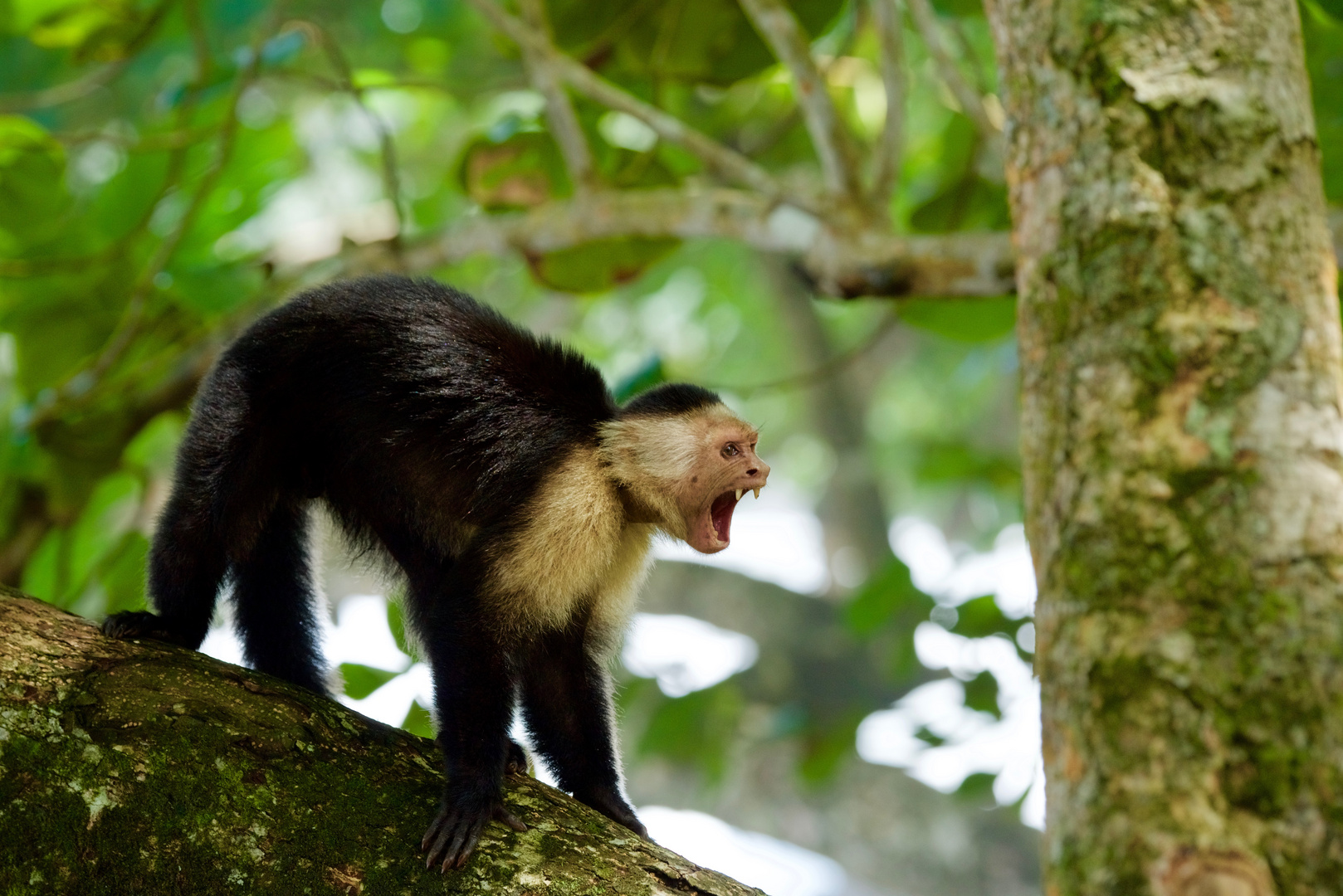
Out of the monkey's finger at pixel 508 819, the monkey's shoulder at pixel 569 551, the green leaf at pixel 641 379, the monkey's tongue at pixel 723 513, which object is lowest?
the monkey's finger at pixel 508 819

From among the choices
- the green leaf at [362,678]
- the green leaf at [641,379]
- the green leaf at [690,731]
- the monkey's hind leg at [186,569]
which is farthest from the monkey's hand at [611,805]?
the green leaf at [690,731]

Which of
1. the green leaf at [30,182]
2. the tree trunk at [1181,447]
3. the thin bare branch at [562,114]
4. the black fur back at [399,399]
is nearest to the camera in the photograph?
the tree trunk at [1181,447]

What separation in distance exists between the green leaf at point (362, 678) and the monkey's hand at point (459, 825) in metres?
0.87

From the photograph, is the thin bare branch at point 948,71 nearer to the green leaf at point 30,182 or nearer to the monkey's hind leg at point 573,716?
the monkey's hind leg at point 573,716

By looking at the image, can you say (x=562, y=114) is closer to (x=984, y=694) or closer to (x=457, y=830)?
(x=457, y=830)

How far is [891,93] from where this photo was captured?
3383mm

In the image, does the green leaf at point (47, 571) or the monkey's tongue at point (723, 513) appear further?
the green leaf at point (47, 571)

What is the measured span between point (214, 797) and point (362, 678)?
42.4 inches

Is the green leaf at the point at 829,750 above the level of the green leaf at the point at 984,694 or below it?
below

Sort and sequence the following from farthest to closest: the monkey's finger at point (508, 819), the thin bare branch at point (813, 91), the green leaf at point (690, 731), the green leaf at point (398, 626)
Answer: the green leaf at point (690, 731) < the thin bare branch at point (813, 91) < the green leaf at point (398, 626) < the monkey's finger at point (508, 819)

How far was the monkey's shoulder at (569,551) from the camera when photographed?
2.55 meters

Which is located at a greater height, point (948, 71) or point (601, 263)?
point (948, 71)

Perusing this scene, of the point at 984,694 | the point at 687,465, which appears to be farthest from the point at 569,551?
the point at 984,694

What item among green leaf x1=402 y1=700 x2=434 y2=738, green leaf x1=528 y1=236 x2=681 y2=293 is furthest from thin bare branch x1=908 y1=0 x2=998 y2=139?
green leaf x1=402 y1=700 x2=434 y2=738
